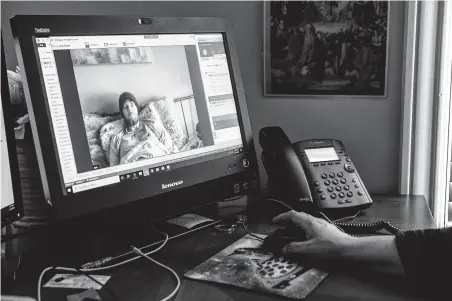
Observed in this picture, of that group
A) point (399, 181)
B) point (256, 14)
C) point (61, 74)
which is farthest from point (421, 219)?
point (61, 74)

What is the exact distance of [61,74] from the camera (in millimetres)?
1008

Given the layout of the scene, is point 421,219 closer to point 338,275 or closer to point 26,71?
point 338,275

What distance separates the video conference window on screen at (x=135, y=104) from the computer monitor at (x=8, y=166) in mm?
72

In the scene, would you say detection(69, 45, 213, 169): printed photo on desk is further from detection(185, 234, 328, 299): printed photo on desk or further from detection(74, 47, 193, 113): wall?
detection(185, 234, 328, 299): printed photo on desk

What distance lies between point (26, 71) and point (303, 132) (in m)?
0.83

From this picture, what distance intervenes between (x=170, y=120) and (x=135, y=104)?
3.8 inches

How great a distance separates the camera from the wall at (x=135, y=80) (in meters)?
1.04

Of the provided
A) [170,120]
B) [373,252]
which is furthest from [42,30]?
[373,252]

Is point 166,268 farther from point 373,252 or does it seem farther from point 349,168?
point 349,168

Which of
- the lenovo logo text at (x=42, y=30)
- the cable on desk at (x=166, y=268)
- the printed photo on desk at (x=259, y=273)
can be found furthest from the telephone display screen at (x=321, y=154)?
the lenovo logo text at (x=42, y=30)

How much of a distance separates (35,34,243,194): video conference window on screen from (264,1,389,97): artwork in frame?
0.25 metres

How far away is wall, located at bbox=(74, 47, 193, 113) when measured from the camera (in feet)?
3.42

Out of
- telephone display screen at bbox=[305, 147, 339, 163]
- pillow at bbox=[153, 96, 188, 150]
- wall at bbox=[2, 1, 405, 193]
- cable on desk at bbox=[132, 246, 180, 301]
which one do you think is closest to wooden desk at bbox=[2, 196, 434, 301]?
cable on desk at bbox=[132, 246, 180, 301]

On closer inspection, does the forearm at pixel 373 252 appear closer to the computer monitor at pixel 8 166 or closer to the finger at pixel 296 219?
the finger at pixel 296 219
